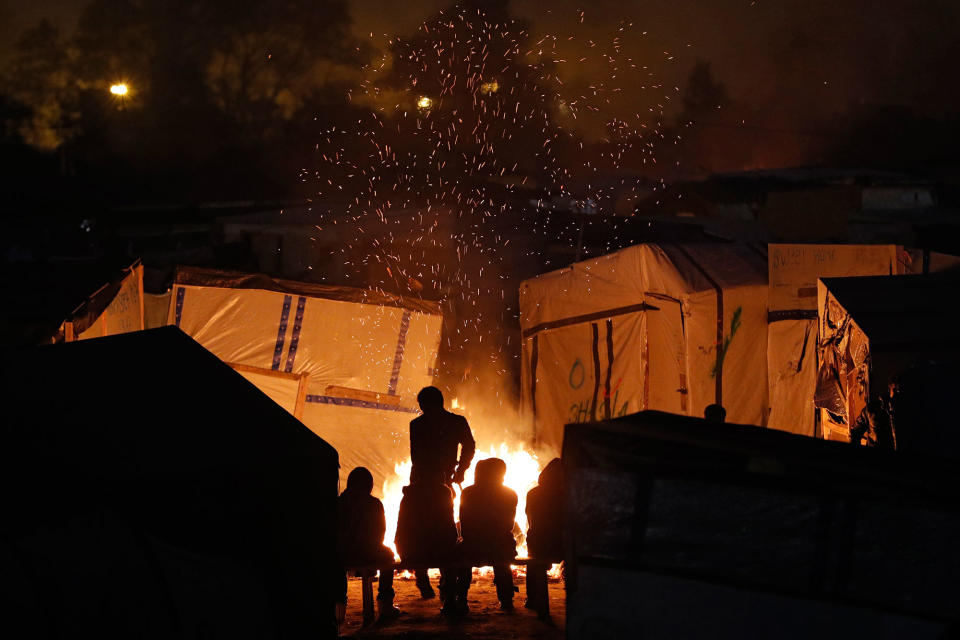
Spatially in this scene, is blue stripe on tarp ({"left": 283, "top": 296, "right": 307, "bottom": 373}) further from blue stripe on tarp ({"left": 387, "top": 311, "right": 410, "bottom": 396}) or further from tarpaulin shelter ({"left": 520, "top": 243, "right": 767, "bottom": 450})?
tarpaulin shelter ({"left": 520, "top": 243, "right": 767, "bottom": 450})

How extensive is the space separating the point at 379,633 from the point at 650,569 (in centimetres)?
269

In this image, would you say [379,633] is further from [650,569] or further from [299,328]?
[299,328]

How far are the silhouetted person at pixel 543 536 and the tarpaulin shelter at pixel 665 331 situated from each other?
12.3 feet

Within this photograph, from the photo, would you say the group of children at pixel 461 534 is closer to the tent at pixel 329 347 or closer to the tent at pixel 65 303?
the tent at pixel 65 303

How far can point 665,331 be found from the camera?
1026 cm

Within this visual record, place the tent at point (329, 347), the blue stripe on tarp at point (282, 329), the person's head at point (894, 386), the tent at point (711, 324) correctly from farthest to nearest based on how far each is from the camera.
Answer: the tent at point (711, 324) → the blue stripe on tarp at point (282, 329) → the tent at point (329, 347) → the person's head at point (894, 386)

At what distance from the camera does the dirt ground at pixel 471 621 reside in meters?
5.95

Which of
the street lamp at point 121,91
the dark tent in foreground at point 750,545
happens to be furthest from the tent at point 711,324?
the street lamp at point 121,91

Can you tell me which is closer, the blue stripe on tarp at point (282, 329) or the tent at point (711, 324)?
the blue stripe on tarp at point (282, 329)

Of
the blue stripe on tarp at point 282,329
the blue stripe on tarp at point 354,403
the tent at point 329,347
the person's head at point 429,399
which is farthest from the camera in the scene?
the blue stripe on tarp at point 354,403

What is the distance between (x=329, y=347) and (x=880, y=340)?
553 centimetres

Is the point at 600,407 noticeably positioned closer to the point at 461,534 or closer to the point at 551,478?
the point at 551,478

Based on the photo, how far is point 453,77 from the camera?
3008 centimetres

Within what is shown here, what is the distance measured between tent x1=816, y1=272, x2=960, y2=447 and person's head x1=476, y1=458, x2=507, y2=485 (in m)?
2.66
